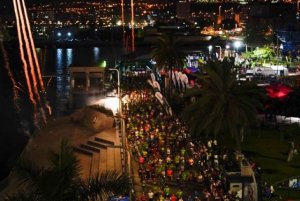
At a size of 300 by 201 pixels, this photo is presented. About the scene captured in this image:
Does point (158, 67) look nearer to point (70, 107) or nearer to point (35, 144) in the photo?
point (70, 107)

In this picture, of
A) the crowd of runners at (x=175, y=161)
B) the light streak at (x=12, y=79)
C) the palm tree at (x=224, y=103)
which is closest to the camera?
the crowd of runners at (x=175, y=161)

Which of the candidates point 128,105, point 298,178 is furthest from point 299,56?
point 298,178

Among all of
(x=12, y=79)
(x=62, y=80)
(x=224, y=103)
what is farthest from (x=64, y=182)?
(x=12, y=79)

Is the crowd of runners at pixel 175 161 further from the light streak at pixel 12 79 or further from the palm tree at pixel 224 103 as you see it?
the light streak at pixel 12 79

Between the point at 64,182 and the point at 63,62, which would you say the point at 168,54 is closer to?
the point at 64,182

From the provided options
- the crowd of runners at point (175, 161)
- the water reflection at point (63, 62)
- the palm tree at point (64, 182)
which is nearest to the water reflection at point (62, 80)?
the water reflection at point (63, 62)

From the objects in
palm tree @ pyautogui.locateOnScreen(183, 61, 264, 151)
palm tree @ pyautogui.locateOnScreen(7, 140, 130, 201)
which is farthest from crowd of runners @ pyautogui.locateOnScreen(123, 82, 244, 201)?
palm tree @ pyautogui.locateOnScreen(7, 140, 130, 201)

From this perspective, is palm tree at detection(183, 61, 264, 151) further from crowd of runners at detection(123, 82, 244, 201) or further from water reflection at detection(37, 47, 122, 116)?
water reflection at detection(37, 47, 122, 116)
